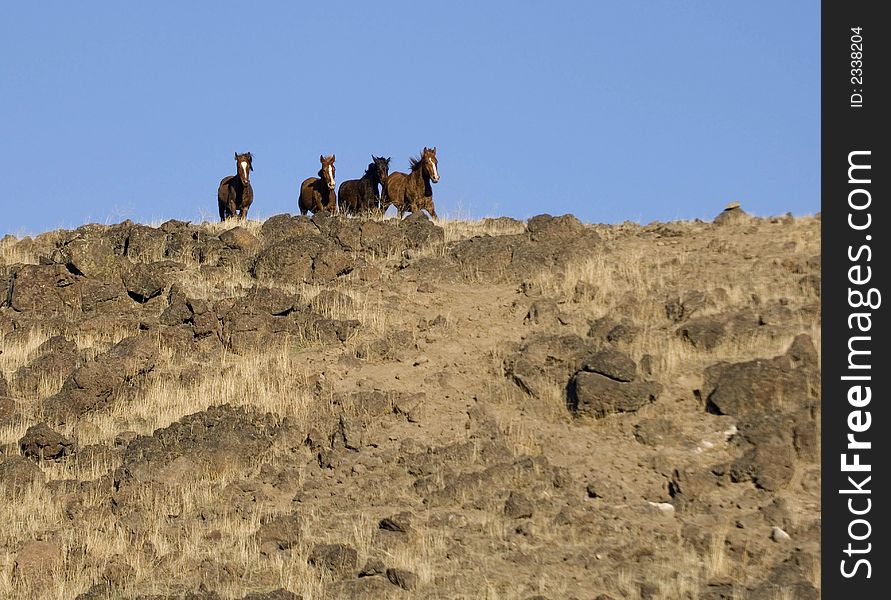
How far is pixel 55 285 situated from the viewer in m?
21.2

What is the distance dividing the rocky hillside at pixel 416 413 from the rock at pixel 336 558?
0.07 ft

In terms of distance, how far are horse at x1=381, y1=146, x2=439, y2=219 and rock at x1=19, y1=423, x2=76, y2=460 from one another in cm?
850

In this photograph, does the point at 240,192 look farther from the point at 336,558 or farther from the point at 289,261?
the point at 336,558

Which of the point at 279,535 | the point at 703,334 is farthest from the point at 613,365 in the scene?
the point at 279,535

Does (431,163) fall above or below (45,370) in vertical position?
above

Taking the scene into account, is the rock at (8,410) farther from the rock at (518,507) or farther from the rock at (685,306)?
the rock at (685,306)

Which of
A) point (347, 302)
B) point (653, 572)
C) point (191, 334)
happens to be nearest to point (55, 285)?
point (191, 334)

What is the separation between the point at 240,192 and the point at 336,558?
13.1 m

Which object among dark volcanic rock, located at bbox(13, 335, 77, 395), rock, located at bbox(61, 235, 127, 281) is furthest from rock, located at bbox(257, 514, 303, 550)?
rock, located at bbox(61, 235, 127, 281)

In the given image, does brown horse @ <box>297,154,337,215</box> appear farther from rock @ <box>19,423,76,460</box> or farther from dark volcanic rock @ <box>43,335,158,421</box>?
rock @ <box>19,423,76,460</box>

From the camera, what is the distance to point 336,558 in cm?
1392

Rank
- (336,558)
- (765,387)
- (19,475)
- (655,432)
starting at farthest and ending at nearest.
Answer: (19,475), (765,387), (655,432), (336,558)

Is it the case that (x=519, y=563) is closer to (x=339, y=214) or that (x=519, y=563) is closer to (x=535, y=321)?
(x=535, y=321)
